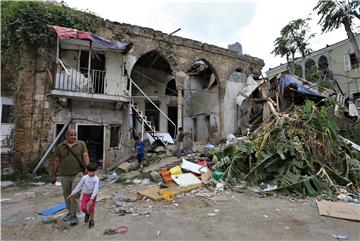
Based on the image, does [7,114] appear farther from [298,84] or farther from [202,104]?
[298,84]

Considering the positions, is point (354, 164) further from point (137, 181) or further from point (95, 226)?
point (95, 226)

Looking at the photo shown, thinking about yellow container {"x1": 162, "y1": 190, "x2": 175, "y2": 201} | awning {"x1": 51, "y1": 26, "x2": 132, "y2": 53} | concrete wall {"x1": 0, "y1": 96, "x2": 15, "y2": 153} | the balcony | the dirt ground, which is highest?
awning {"x1": 51, "y1": 26, "x2": 132, "y2": 53}

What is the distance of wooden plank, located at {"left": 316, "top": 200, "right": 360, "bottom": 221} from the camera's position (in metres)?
4.57

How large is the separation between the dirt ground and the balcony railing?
15.3ft

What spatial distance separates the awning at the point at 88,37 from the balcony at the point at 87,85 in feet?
3.77

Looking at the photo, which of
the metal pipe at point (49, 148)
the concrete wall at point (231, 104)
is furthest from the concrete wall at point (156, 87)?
the metal pipe at point (49, 148)

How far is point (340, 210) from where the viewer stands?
4.82 meters

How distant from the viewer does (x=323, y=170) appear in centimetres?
668

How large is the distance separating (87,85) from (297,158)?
27.5 ft

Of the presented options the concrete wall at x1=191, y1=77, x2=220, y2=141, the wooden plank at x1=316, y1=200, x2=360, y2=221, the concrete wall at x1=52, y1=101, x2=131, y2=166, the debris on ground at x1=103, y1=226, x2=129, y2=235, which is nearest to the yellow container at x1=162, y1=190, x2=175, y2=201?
the debris on ground at x1=103, y1=226, x2=129, y2=235

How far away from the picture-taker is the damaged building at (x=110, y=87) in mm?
8945

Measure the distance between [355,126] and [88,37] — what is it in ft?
40.8

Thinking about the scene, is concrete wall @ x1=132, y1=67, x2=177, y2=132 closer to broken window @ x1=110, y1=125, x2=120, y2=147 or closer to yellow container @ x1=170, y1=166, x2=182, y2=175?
broken window @ x1=110, y1=125, x2=120, y2=147

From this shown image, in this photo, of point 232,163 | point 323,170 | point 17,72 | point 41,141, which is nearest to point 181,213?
point 232,163
